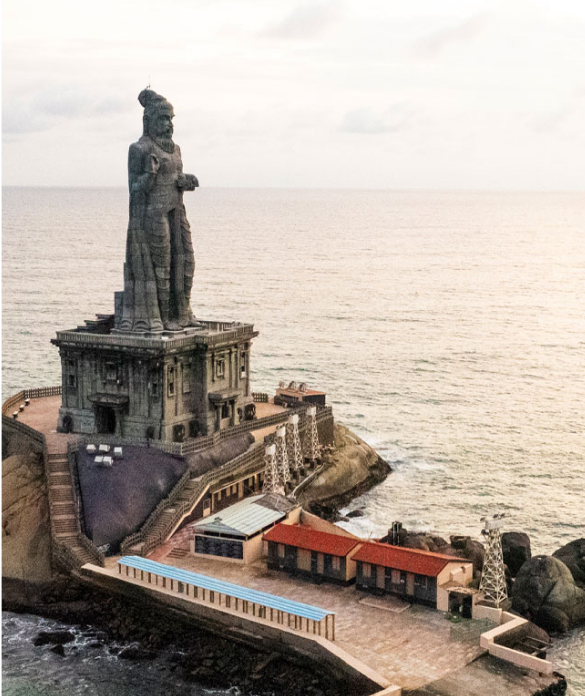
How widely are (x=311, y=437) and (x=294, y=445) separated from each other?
156 inches

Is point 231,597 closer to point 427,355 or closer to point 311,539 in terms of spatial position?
point 311,539

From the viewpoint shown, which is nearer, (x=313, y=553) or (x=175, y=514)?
(x=313, y=553)

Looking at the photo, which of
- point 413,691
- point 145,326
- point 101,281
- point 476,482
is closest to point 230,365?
point 145,326

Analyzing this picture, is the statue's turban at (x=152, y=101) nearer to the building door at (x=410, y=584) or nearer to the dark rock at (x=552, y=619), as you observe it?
the building door at (x=410, y=584)

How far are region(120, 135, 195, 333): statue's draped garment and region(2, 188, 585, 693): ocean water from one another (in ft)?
35.0

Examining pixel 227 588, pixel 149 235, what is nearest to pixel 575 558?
pixel 227 588

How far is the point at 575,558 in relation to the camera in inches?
2318

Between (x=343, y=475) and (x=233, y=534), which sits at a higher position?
(x=233, y=534)

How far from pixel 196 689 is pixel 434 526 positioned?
90.4ft

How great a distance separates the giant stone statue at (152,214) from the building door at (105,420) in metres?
5.51

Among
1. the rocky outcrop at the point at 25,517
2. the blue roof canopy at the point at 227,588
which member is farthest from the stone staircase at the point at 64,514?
the blue roof canopy at the point at 227,588

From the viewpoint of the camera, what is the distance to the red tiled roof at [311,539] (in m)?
54.8

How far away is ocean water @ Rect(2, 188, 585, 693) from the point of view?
7588 centimetres

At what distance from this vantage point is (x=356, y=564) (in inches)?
2152
